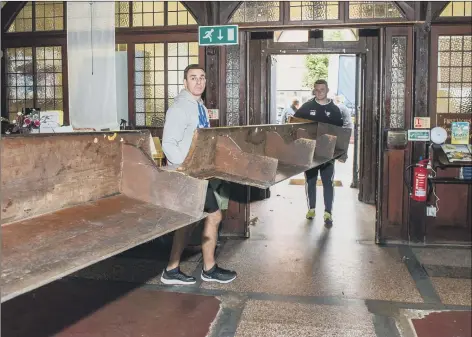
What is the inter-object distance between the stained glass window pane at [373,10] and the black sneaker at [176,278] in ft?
9.36

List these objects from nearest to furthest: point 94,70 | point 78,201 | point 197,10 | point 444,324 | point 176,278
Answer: point 78,201 → point 444,324 → point 176,278 → point 94,70 → point 197,10

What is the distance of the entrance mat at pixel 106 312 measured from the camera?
9.65ft

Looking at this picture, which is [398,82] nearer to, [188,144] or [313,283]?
[313,283]

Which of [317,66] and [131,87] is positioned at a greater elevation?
[317,66]

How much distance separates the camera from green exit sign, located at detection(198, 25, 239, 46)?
4680 millimetres

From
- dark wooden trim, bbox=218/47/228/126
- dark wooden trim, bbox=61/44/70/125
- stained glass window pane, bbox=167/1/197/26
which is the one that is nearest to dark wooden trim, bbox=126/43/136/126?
stained glass window pane, bbox=167/1/197/26

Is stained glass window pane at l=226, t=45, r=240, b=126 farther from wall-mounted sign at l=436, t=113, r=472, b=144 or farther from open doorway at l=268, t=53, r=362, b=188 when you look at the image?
open doorway at l=268, t=53, r=362, b=188

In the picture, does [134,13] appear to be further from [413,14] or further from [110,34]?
[413,14]

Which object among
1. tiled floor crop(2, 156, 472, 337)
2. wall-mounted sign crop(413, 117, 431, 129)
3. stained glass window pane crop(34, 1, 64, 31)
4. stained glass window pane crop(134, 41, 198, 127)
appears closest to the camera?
tiled floor crop(2, 156, 472, 337)

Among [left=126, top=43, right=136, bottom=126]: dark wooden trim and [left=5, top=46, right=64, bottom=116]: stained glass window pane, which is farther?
[left=5, top=46, right=64, bottom=116]: stained glass window pane

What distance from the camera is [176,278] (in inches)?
147

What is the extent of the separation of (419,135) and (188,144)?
253cm

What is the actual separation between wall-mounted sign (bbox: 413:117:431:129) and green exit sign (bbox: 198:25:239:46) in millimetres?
1879

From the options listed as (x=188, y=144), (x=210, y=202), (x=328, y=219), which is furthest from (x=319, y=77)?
(x=188, y=144)
